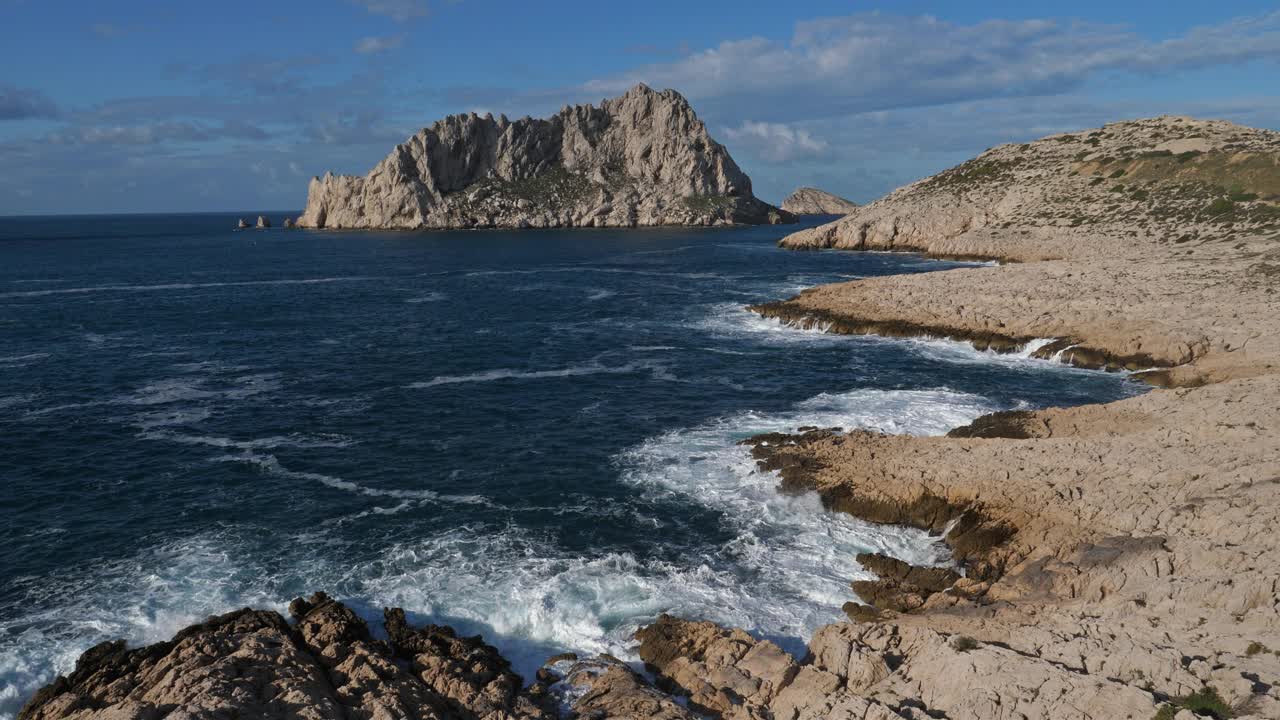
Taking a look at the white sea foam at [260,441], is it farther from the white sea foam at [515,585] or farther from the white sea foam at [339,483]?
the white sea foam at [515,585]

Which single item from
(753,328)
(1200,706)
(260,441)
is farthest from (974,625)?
(753,328)

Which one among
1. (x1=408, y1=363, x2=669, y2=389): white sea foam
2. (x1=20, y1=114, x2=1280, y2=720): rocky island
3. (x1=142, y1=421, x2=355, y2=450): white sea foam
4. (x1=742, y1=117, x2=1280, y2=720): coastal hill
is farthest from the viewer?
(x1=408, y1=363, x2=669, y2=389): white sea foam

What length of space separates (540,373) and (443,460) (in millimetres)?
16554

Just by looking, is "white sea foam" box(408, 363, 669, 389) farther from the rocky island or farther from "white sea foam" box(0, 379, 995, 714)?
"white sea foam" box(0, 379, 995, 714)

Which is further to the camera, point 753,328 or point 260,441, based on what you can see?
point 753,328

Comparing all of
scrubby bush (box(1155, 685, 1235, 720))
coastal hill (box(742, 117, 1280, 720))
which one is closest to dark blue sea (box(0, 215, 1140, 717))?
coastal hill (box(742, 117, 1280, 720))

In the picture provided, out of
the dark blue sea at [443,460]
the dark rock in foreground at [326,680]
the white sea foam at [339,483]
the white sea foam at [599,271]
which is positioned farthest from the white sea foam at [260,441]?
the white sea foam at [599,271]

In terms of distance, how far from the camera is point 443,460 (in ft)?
120

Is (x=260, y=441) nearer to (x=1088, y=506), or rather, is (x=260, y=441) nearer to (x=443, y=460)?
(x=443, y=460)

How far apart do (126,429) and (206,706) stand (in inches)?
1148

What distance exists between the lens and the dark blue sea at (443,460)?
24.6 meters

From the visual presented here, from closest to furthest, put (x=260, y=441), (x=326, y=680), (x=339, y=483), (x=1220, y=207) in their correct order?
(x=326, y=680), (x=339, y=483), (x=260, y=441), (x=1220, y=207)

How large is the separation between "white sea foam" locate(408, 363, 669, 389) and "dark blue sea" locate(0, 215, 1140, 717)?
1.27 feet

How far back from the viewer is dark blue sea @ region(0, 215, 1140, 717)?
24.6m
